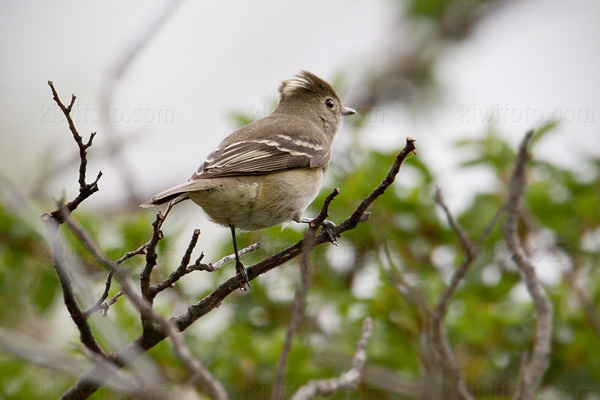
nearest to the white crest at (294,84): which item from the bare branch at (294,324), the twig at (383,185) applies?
the twig at (383,185)

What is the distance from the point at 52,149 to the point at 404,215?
298 centimetres

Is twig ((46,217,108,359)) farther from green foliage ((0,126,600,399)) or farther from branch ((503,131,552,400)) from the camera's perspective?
branch ((503,131,552,400))

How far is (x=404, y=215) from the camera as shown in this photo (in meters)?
5.45

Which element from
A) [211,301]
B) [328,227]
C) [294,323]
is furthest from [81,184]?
[328,227]

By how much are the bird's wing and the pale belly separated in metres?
0.06

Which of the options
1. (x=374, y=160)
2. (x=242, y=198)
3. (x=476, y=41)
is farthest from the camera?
(x=476, y=41)

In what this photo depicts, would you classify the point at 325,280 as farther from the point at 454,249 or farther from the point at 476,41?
the point at 476,41

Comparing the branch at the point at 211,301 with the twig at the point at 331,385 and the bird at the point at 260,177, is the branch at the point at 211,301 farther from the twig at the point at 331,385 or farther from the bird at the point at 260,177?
the twig at the point at 331,385

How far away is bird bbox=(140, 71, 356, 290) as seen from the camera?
13.6 feet

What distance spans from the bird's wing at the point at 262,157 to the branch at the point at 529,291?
154 centimetres

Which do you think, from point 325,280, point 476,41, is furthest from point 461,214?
point 476,41

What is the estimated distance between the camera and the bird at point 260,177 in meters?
4.15

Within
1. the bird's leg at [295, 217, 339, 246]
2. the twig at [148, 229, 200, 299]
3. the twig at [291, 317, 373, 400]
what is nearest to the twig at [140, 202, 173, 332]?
the twig at [148, 229, 200, 299]

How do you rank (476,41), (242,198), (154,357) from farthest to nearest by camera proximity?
1. (476,41)
2. (154,357)
3. (242,198)
